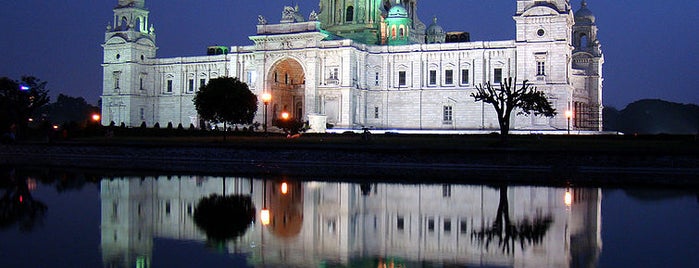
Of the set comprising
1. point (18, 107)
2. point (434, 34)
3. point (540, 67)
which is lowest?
point (18, 107)

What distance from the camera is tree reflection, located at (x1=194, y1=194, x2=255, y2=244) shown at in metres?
16.4

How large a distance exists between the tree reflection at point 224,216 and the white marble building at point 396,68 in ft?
167

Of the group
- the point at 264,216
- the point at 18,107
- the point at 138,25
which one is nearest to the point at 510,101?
the point at 264,216

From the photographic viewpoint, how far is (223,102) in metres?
63.0

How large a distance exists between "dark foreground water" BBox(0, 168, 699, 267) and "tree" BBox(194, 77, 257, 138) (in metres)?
35.5

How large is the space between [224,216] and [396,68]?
61.4 m

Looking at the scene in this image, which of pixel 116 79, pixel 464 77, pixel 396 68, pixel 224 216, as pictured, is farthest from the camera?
pixel 116 79

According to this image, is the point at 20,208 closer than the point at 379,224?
No

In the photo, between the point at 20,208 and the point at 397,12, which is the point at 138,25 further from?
the point at 20,208

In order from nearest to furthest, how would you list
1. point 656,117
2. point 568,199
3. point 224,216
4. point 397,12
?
point 224,216 < point 568,199 < point 397,12 < point 656,117

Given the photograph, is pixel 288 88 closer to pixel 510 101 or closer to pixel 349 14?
pixel 349 14

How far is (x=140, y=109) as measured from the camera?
307 feet

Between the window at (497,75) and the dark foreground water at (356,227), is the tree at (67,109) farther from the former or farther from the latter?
the dark foreground water at (356,227)

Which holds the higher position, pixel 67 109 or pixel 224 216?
pixel 67 109
